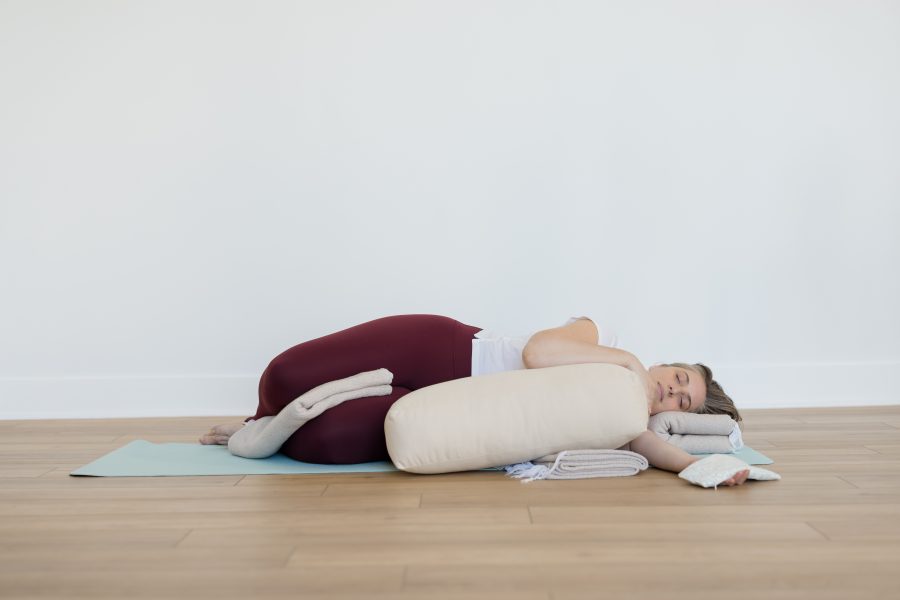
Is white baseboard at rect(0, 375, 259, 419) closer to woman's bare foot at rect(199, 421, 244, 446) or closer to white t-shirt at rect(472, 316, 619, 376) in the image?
woman's bare foot at rect(199, 421, 244, 446)

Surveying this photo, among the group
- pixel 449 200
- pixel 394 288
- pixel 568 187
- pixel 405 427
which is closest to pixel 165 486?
pixel 405 427

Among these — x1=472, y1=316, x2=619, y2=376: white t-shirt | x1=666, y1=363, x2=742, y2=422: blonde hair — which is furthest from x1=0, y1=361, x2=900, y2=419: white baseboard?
x1=472, y1=316, x2=619, y2=376: white t-shirt

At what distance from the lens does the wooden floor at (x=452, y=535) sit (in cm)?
156

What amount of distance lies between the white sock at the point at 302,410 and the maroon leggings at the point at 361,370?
0.03 meters

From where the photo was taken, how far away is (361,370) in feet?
8.90

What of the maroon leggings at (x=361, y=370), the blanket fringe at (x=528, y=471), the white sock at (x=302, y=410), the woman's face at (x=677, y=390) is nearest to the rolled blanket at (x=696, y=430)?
the woman's face at (x=677, y=390)

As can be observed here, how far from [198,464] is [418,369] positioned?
0.79 meters

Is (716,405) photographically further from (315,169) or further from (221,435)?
(315,169)

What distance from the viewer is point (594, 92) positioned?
388 cm

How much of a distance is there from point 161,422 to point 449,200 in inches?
65.5

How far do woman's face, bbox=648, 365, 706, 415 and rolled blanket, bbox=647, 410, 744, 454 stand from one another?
0.10 ft

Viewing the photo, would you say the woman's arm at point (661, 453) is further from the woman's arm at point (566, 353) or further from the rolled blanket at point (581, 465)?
the woman's arm at point (566, 353)

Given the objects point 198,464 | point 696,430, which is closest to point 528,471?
point 696,430

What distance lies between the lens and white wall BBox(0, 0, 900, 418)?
3.86 metres
